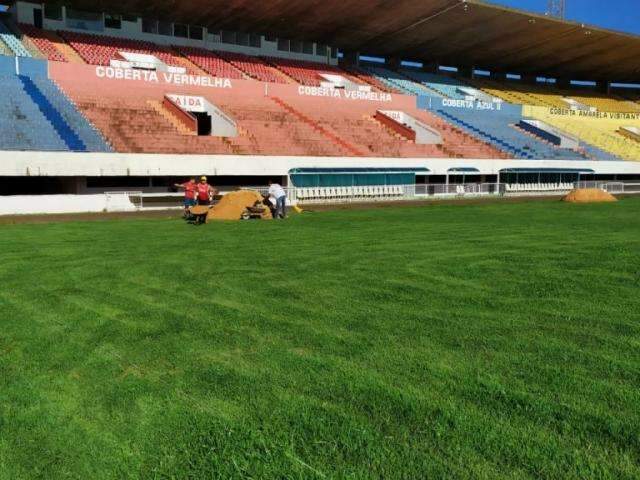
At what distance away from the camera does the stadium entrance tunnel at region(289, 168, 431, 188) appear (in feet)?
95.5

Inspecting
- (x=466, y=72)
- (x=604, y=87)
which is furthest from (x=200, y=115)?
(x=604, y=87)

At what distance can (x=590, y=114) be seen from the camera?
5141 centimetres

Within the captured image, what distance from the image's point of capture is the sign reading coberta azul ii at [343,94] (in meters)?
37.7

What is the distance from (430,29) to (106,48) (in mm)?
24249

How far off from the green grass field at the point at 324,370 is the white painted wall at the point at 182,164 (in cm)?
1542

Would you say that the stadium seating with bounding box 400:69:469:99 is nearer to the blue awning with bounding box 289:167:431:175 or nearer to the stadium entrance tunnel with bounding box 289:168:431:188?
the blue awning with bounding box 289:167:431:175

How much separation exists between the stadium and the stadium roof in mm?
8258

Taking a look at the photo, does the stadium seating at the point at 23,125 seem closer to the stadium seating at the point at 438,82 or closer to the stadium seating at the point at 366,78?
the stadium seating at the point at 366,78

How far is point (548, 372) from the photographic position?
4.12 metres

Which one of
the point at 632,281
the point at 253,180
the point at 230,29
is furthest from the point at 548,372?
the point at 230,29

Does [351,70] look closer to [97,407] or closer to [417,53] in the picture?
[417,53]

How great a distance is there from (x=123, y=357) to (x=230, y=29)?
41427 millimetres

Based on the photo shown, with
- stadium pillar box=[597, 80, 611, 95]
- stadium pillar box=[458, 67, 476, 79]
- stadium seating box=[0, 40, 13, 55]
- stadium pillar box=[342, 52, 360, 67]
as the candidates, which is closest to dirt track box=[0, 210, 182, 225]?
stadium seating box=[0, 40, 13, 55]

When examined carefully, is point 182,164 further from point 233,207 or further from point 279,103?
point 279,103
